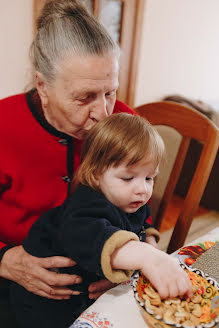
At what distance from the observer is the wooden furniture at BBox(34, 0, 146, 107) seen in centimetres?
294

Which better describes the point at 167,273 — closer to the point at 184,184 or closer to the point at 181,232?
the point at 181,232

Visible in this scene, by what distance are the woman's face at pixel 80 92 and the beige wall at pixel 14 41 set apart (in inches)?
46.2

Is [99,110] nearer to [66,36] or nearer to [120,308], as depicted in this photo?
[66,36]

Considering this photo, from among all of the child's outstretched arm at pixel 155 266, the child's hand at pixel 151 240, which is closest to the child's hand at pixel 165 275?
the child's outstretched arm at pixel 155 266

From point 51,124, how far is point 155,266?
0.66 metres

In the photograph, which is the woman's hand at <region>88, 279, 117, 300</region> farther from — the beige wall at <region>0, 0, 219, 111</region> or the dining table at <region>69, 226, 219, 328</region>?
the beige wall at <region>0, 0, 219, 111</region>

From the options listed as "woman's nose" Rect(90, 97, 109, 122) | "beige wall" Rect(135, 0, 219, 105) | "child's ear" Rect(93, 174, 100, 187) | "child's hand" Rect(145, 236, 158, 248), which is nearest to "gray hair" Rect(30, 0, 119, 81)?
"woman's nose" Rect(90, 97, 109, 122)

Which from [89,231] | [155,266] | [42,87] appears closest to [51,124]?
[42,87]

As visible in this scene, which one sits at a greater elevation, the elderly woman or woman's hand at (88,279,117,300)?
the elderly woman

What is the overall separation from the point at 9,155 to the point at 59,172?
0.61 feet

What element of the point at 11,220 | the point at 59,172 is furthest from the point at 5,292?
the point at 59,172

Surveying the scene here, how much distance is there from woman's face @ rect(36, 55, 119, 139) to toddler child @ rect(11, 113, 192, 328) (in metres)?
0.12

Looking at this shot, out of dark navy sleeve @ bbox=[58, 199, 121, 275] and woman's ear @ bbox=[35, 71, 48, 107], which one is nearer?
dark navy sleeve @ bbox=[58, 199, 121, 275]

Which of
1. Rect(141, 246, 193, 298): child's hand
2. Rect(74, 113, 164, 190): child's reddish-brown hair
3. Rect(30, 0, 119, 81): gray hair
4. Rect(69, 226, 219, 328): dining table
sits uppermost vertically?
Rect(30, 0, 119, 81): gray hair
